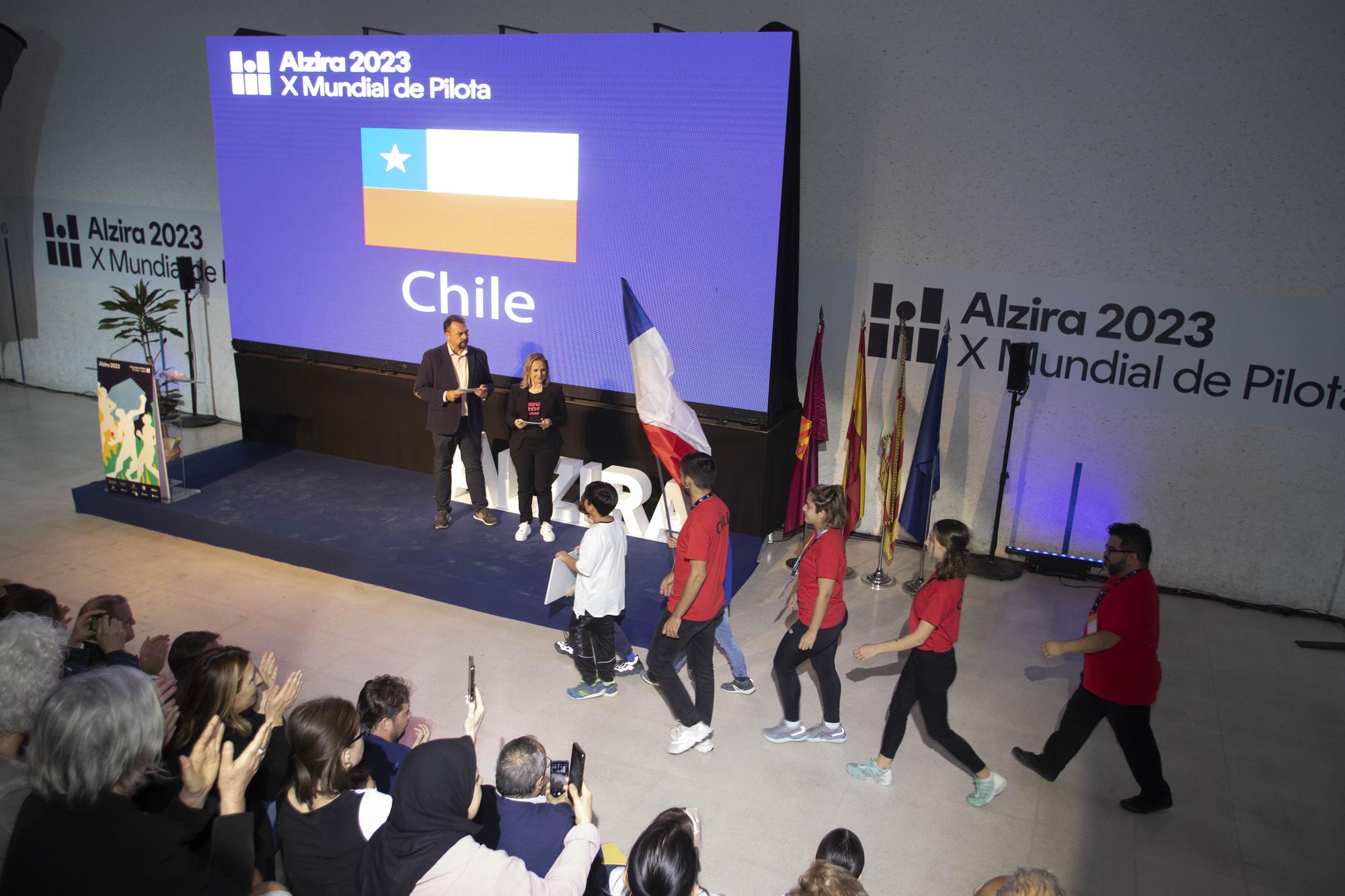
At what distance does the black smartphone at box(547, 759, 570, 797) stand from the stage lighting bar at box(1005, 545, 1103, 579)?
4977 millimetres

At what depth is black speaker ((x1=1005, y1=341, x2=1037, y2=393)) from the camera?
20.7ft

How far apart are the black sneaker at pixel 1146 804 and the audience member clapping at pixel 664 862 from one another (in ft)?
8.86

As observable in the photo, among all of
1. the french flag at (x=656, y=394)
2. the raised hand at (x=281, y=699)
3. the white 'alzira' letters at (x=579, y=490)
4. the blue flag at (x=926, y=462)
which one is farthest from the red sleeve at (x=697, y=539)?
the blue flag at (x=926, y=462)

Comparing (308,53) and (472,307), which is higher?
(308,53)

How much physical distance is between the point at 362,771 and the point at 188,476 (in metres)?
5.79

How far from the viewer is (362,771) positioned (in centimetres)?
273

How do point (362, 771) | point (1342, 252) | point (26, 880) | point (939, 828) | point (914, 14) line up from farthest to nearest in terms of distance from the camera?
point (914, 14) < point (1342, 252) < point (939, 828) < point (362, 771) < point (26, 880)

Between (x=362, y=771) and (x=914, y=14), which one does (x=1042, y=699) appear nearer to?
(x=362, y=771)

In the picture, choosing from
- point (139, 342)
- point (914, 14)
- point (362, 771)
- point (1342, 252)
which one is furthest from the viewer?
point (139, 342)

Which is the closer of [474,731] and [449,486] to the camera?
[474,731]

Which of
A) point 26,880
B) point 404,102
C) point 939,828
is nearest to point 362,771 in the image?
point 26,880

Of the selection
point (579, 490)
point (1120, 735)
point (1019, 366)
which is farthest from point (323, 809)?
point (1019, 366)

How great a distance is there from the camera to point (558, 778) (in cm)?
286

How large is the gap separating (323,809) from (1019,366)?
5278mm
